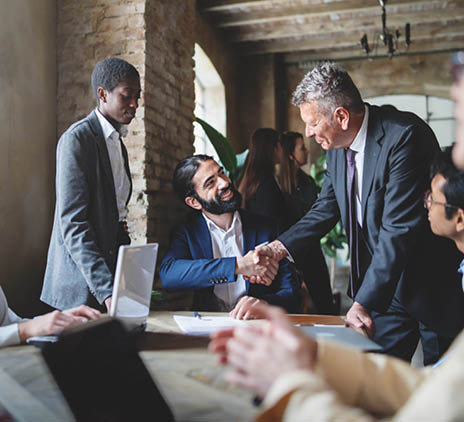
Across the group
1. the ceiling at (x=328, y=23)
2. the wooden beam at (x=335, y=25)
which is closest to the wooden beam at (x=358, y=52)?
the ceiling at (x=328, y=23)

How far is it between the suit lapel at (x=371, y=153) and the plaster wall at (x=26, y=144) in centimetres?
195

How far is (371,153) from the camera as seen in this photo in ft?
7.86

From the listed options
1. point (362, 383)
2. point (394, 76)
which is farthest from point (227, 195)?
point (394, 76)

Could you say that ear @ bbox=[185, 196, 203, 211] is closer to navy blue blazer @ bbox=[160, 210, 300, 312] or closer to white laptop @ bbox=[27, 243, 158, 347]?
navy blue blazer @ bbox=[160, 210, 300, 312]

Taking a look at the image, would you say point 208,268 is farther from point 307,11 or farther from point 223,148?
point 307,11

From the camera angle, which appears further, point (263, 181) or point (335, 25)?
point (335, 25)

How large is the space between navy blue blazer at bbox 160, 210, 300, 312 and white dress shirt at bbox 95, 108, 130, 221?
40 centimetres

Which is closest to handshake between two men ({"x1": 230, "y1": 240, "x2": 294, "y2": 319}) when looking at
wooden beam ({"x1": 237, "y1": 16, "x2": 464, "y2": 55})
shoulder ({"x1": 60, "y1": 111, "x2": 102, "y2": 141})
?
shoulder ({"x1": 60, "y1": 111, "x2": 102, "y2": 141})

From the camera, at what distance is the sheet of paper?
5.87 feet

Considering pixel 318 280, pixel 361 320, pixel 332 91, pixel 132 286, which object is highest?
pixel 332 91

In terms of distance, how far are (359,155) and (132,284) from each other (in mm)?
1425

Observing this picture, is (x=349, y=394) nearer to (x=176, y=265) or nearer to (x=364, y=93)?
(x=176, y=265)

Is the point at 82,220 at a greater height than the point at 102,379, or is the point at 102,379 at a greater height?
the point at 82,220

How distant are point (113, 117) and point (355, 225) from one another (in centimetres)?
130
